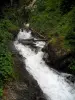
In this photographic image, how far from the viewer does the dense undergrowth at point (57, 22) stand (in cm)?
1648

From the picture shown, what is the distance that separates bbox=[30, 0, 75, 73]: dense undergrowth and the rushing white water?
117cm

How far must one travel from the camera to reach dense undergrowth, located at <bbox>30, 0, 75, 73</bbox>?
1648cm

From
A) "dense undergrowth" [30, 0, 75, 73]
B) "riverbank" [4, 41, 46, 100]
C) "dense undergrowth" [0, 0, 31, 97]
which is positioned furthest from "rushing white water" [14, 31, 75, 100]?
"dense undergrowth" [0, 0, 31, 97]

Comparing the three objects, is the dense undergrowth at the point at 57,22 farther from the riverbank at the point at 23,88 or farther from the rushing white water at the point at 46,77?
the riverbank at the point at 23,88

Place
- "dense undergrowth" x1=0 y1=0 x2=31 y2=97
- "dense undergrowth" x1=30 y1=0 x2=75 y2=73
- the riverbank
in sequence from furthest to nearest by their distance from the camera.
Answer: "dense undergrowth" x1=30 y1=0 x2=75 y2=73, "dense undergrowth" x1=0 y1=0 x2=31 y2=97, the riverbank

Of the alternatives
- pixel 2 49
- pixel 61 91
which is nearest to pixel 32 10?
pixel 2 49

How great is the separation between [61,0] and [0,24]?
21.0 ft

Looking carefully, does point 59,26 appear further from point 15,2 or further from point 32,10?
point 15,2

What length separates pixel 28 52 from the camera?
19.1 metres

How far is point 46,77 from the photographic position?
604 inches

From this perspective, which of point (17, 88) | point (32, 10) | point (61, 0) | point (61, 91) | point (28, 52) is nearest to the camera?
point (17, 88)

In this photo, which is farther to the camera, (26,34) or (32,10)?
(32,10)

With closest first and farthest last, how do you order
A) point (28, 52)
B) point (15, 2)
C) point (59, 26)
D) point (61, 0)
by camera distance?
point (28, 52) < point (59, 26) < point (61, 0) < point (15, 2)

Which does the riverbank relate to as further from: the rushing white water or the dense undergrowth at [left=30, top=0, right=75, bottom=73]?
the dense undergrowth at [left=30, top=0, right=75, bottom=73]
